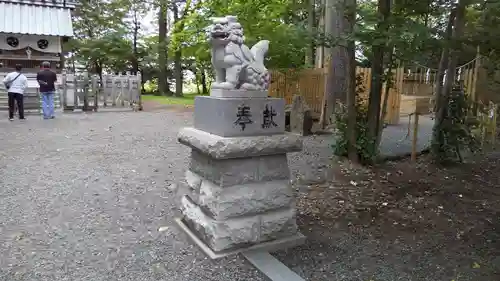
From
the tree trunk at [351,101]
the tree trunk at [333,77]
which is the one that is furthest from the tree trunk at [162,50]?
the tree trunk at [351,101]

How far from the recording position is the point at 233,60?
358cm

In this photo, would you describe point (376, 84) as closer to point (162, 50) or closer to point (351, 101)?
point (351, 101)

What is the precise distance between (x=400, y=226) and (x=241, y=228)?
1.89 metres

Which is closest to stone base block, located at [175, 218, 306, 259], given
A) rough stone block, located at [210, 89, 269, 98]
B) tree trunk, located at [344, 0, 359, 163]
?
rough stone block, located at [210, 89, 269, 98]

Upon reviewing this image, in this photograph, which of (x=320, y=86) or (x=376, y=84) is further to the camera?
(x=320, y=86)

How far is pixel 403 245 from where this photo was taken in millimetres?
3877

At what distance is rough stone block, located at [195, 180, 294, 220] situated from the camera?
3.48m

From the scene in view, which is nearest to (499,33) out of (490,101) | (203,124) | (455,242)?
(455,242)

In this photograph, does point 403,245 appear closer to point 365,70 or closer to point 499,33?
point 499,33

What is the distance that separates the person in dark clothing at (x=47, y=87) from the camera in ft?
38.1

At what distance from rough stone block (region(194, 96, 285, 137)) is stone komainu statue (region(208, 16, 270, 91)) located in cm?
16

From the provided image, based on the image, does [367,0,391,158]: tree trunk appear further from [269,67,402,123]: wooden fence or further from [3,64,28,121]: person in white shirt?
[3,64,28,121]: person in white shirt

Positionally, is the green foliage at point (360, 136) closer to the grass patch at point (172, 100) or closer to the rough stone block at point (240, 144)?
the rough stone block at point (240, 144)

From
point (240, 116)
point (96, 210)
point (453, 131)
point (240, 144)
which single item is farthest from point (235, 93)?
point (453, 131)
